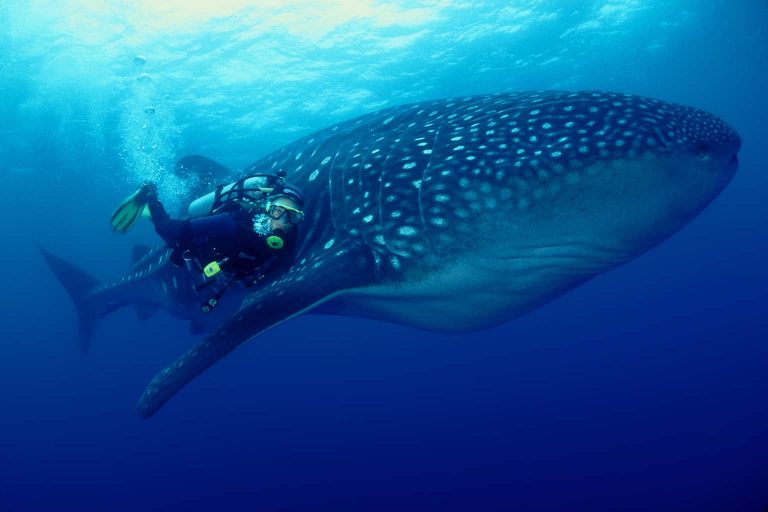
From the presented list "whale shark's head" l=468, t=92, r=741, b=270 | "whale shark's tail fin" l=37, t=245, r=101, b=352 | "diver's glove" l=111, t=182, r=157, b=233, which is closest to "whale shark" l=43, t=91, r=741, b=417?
"whale shark's head" l=468, t=92, r=741, b=270

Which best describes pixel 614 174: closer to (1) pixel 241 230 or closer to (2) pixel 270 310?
(2) pixel 270 310

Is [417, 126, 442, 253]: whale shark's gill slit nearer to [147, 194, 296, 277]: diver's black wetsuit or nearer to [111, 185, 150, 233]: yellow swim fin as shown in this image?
[147, 194, 296, 277]: diver's black wetsuit

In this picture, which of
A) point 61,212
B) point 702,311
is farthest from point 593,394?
point 61,212

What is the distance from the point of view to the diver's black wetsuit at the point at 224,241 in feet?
13.2

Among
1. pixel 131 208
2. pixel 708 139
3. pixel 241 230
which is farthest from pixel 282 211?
pixel 708 139

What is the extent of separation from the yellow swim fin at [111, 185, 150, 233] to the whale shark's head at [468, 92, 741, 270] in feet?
13.7

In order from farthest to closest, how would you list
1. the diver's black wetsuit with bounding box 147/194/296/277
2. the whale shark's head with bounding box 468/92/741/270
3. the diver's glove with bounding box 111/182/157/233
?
the diver's glove with bounding box 111/182/157/233
the diver's black wetsuit with bounding box 147/194/296/277
the whale shark's head with bounding box 468/92/741/270

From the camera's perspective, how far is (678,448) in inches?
637

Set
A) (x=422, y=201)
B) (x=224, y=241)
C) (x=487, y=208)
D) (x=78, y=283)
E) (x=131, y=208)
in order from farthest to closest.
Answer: (x=78, y=283)
(x=131, y=208)
(x=224, y=241)
(x=422, y=201)
(x=487, y=208)

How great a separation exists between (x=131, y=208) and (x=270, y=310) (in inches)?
111

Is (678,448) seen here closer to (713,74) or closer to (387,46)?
(387,46)

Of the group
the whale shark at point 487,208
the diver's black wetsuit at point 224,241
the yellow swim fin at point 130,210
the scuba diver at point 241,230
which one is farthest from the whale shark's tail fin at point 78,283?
the whale shark at point 487,208

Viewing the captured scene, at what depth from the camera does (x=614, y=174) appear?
285cm

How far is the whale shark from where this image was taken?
9.47ft
